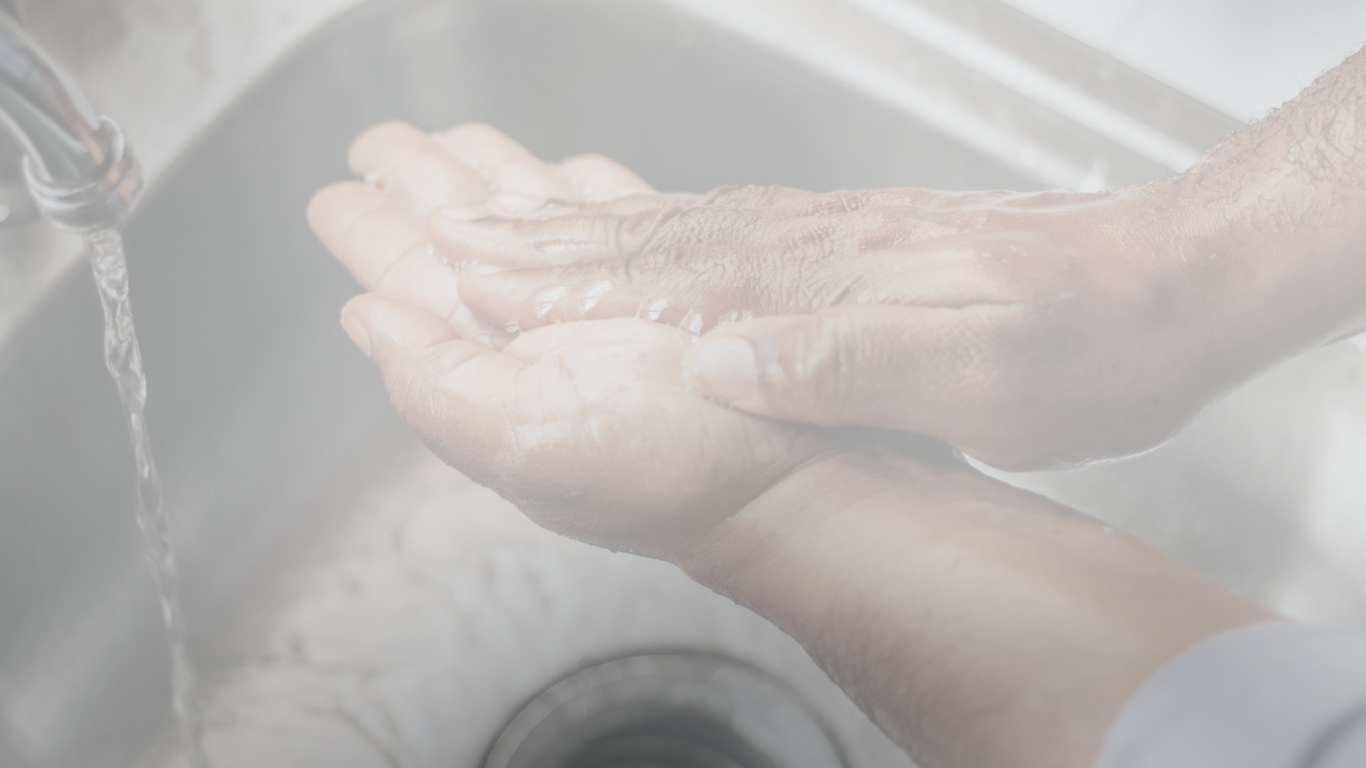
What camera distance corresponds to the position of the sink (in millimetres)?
384

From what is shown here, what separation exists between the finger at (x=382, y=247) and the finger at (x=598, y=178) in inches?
3.9

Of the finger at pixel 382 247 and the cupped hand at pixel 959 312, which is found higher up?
the cupped hand at pixel 959 312

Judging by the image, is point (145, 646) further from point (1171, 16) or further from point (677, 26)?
point (1171, 16)

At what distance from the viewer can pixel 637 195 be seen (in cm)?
45

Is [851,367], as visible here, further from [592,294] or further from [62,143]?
[62,143]

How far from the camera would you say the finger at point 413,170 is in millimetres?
495

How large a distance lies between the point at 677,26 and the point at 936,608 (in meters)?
0.39

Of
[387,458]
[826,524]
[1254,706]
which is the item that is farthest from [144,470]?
[1254,706]

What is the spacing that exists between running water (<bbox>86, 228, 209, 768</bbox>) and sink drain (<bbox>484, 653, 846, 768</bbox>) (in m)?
0.18

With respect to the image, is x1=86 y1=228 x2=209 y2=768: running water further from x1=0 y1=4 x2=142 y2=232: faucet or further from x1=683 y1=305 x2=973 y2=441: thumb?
x1=683 y1=305 x2=973 y2=441: thumb

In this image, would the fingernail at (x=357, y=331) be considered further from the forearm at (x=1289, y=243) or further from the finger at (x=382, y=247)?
the forearm at (x=1289, y=243)

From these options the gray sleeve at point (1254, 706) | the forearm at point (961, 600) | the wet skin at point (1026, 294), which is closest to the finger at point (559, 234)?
the wet skin at point (1026, 294)

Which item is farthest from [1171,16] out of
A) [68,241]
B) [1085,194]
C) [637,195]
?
[68,241]

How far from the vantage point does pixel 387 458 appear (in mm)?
529
